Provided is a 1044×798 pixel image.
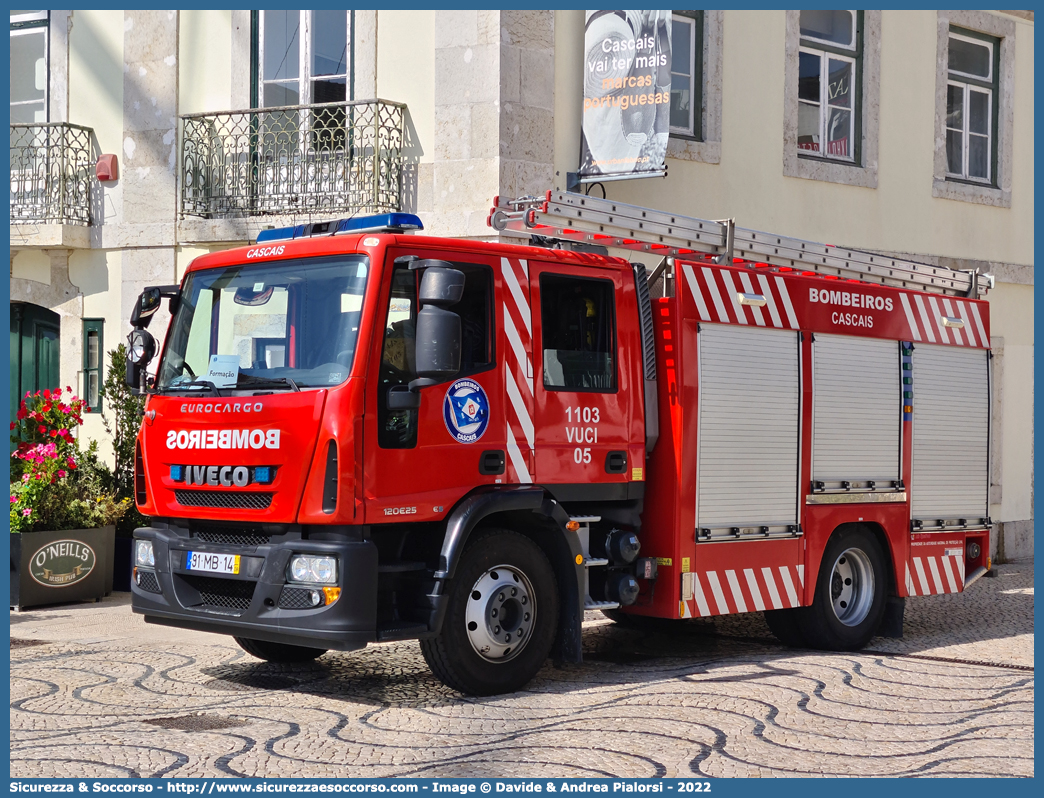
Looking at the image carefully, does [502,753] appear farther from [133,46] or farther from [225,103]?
[133,46]

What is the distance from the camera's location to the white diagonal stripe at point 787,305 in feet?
29.9

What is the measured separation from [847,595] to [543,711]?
3490mm

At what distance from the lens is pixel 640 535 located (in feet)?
27.6

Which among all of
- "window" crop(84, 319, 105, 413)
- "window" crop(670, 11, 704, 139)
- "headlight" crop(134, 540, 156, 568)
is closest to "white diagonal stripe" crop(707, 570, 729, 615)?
"headlight" crop(134, 540, 156, 568)

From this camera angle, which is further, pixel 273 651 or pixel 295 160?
pixel 295 160

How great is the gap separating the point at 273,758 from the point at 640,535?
10.5ft

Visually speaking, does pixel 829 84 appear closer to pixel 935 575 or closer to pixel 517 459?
pixel 935 575

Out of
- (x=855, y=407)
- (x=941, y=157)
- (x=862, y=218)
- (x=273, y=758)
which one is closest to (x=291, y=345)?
(x=273, y=758)

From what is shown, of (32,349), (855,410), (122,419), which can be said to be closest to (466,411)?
(855,410)

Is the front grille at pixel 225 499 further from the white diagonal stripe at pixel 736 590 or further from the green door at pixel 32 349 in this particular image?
the green door at pixel 32 349

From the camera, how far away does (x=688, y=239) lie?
8.88m

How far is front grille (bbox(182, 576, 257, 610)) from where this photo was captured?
705cm

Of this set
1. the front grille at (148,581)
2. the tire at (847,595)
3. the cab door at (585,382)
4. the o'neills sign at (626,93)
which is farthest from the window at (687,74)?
the front grille at (148,581)

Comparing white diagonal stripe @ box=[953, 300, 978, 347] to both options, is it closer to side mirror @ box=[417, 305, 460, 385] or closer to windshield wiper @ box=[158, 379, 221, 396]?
side mirror @ box=[417, 305, 460, 385]
